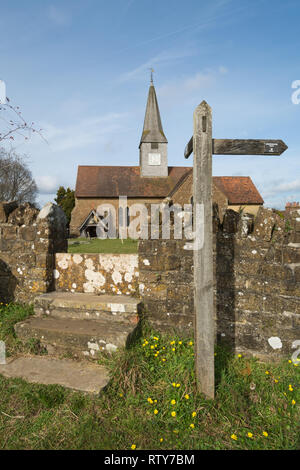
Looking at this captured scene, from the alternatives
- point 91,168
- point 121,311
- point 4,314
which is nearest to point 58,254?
point 4,314

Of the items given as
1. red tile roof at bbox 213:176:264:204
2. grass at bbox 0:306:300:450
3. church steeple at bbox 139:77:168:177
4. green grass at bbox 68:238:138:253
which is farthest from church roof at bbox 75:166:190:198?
grass at bbox 0:306:300:450

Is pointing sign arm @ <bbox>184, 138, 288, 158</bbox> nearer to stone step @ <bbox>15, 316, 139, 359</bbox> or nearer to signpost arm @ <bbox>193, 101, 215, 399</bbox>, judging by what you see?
signpost arm @ <bbox>193, 101, 215, 399</bbox>

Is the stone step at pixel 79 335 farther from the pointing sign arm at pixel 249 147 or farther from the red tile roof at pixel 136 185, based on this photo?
the red tile roof at pixel 136 185

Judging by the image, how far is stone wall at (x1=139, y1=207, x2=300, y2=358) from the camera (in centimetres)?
287

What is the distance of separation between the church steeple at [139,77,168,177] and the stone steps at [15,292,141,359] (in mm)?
30219

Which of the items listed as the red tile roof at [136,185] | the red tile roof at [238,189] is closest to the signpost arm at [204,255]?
the red tile roof at [136,185]

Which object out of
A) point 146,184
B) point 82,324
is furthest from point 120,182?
point 82,324

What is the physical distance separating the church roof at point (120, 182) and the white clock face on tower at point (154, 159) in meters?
1.77

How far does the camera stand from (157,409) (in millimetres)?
2275

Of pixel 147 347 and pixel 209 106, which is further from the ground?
pixel 209 106

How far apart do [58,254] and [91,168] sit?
3187 cm
